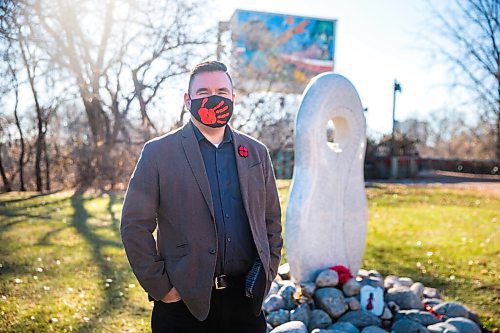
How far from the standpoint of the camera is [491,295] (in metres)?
5.66

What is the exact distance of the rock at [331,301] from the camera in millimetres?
4457

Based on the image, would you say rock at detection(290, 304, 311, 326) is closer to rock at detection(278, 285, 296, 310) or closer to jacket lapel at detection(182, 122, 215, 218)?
rock at detection(278, 285, 296, 310)

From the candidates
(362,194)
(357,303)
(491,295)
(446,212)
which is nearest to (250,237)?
(357,303)

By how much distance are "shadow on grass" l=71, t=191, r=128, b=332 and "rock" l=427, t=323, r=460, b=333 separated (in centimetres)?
315

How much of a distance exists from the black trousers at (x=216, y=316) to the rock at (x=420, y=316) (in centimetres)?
257

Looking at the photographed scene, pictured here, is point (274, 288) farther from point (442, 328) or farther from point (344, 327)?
point (442, 328)

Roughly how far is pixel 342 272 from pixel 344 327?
1003mm

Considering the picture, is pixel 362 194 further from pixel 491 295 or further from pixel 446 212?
pixel 446 212

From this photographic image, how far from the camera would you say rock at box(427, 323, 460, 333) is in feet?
13.3

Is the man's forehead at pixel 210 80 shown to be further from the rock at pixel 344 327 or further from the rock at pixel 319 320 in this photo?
the rock at pixel 319 320

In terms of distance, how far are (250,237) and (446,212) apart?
11166mm

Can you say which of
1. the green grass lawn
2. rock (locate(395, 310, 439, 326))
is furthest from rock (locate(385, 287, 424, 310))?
the green grass lawn

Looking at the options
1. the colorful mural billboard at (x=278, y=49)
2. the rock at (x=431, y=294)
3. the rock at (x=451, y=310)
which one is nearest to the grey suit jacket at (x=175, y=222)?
the rock at (x=451, y=310)

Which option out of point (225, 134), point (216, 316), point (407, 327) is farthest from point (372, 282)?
point (225, 134)
